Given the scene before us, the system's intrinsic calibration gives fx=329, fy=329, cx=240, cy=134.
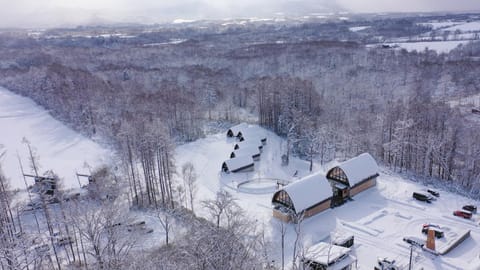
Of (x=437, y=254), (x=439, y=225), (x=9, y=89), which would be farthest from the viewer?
(x=9, y=89)

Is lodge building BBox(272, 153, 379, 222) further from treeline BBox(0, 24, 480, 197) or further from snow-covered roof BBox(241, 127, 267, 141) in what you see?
snow-covered roof BBox(241, 127, 267, 141)

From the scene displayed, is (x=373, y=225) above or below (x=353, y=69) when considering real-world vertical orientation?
below

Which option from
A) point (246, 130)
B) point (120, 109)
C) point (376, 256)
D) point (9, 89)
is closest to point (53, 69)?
point (9, 89)

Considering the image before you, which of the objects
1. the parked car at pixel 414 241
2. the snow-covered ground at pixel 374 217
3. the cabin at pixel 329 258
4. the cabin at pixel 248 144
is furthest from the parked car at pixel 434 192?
the cabin at pixel 248 144

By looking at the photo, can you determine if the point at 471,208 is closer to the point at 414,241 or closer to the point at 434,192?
A: the point at 434,192

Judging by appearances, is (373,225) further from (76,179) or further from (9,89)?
(9,89)

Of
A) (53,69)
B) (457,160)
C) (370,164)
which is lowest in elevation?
(457,160)
